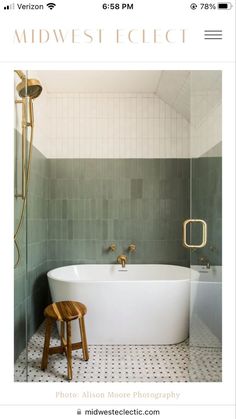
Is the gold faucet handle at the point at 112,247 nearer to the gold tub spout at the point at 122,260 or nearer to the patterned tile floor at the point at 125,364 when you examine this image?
the gold tub spout at the point at 122,260

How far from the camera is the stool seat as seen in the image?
1601 mm

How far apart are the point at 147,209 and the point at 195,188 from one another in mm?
1421

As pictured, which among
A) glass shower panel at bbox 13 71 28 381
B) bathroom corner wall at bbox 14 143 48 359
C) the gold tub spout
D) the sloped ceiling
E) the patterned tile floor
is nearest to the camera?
glass shower panel at bbox 13 71 28 381

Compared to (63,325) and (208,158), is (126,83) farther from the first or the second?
(63,325)

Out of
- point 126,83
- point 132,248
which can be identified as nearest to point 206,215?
point 132,248

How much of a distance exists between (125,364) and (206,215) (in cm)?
107

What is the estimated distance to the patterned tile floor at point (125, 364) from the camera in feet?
4.97

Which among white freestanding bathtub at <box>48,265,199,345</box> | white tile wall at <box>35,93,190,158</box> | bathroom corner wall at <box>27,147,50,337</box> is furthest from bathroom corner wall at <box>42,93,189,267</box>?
white freestanding bathtub at <box>48,265,199,345</box>
